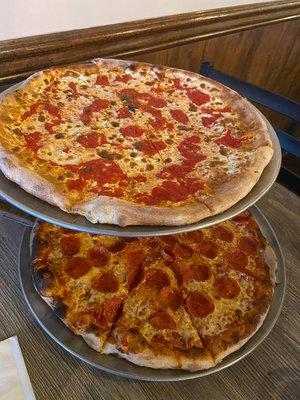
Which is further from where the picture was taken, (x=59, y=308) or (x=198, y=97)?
(x=198, y=97)

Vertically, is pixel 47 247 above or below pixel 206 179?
below

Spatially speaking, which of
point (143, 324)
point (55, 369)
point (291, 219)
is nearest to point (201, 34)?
point (291, 219)

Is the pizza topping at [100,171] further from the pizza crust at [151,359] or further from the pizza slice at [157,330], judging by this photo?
the pizza crust at [151,359]

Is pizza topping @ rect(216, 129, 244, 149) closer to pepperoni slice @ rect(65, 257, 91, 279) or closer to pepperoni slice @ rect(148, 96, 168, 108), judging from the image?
pepperoni slice @ rect(148, 96, 168, 108)

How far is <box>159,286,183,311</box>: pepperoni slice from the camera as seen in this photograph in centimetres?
88

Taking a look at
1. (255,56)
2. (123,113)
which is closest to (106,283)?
(123,113)

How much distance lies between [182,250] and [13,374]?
0.49 m

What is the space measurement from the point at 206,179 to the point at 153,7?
3.52 feet

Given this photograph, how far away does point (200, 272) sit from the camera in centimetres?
96

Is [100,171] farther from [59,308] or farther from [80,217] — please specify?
[59,308]

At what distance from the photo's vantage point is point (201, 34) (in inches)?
76.0

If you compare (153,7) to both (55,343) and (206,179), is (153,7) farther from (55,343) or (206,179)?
(55,343)

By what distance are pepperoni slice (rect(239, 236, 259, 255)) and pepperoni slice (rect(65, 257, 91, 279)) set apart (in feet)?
1.39

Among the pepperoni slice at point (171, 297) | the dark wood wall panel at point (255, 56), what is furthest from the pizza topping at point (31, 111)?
the dark wood wall panel at point (255, 56)
